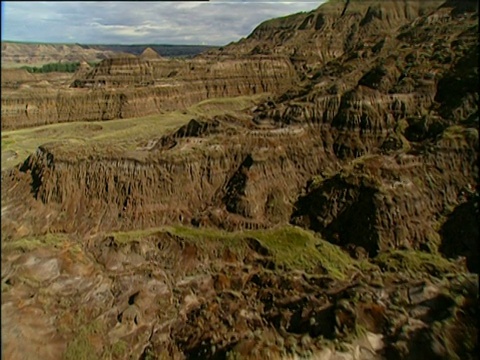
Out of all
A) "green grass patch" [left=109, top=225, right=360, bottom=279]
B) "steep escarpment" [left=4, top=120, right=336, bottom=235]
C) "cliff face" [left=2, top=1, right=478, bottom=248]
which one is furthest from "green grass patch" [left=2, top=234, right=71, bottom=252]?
"green grass patch" [left=109, top=225, right=360, bottom=279]

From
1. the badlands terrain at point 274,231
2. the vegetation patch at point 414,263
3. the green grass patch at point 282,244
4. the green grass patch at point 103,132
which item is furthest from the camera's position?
the green grass patch at point 103,132

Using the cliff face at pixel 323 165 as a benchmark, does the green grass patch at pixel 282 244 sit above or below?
below

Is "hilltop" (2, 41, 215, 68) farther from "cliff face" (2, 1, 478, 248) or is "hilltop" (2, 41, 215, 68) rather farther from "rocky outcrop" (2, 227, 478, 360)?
"rocky outcrop" (2, 227, 478, 360)

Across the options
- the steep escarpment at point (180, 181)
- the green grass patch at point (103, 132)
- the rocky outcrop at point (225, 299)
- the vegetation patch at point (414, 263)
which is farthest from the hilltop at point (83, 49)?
the vegetation patch at point (414, 263)

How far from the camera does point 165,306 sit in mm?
26062

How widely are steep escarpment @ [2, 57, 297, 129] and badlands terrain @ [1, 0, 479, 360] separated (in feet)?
59.0

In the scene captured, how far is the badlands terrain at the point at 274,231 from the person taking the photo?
21047 millimetres

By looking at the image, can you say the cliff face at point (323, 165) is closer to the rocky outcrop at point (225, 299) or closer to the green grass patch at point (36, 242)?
the green grass patch at point (36, 242)

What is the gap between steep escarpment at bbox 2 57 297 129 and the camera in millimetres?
Answer: 73250

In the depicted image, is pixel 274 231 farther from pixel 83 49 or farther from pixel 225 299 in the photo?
pixel 83 49

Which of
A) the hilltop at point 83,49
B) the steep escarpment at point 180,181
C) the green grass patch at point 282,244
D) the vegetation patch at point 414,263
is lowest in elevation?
the green grass patch at point 282,244

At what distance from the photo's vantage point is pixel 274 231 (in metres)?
33.8

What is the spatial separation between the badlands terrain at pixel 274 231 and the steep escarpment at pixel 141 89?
1798 cm

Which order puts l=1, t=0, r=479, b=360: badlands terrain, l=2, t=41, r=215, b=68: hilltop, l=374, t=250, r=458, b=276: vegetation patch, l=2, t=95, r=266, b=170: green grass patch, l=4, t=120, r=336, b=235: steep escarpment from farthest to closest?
l=2, t=95, r=266, b=170: green grass patch, l=4, t=120, r=336, b=235: steep escarpment, l=374, t=250, r=458, b=276: vegetation patch, l=1, t=0, r=479, b=360: badlands terrain, l=2, t=41, r=215, b=68: hilltop
